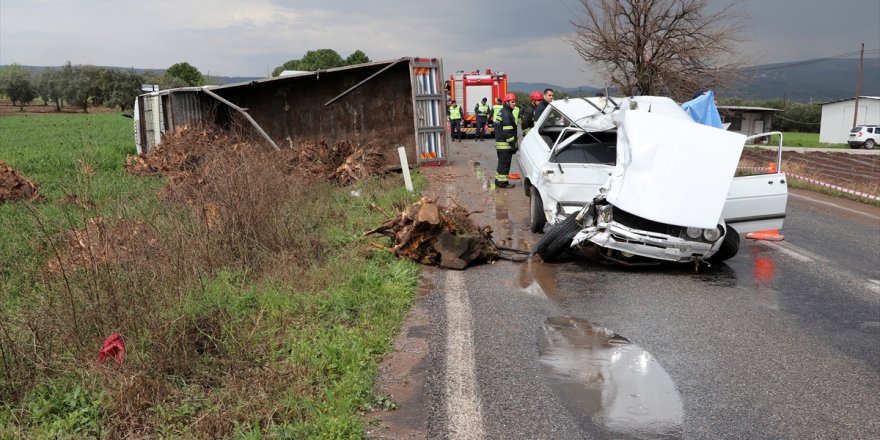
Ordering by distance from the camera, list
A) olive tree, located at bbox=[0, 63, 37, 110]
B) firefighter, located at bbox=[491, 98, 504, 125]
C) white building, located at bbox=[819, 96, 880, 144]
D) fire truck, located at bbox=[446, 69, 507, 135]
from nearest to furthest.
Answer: firefighter, located at bbox=[491, 98, 504, 125] → fire truck, located at bbox=[446, 69, 507, 135] → white building, located at bbox=[819, 96, 880, 144] → olive tree, located at bbox=[0, 63, 37, 110]

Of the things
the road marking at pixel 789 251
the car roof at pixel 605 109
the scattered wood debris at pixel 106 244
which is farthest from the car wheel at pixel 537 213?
the scattered wood debris at pixel 106 244

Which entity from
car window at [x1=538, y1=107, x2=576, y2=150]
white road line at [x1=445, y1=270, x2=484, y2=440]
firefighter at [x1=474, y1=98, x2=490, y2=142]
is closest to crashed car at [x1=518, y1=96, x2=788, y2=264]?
car window at [x1=538, y1=107, x2=576, y2=150]

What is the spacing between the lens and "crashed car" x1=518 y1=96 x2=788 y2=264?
21.9 ft

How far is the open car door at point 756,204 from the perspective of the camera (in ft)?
24.2

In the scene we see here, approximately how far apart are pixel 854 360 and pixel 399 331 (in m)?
3.29

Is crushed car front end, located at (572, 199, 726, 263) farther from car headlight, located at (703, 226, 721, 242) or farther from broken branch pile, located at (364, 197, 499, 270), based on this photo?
broken branch pile, located at (364, 197, 499, 270)

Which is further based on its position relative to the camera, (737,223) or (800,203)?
(800,203)

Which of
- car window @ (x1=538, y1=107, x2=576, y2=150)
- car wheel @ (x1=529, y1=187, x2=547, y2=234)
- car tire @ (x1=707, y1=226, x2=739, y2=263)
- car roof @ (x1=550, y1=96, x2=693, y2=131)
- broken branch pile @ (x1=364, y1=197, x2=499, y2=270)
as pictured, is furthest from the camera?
car window @ (x1=538, y1=107, x2=576, y2=150)

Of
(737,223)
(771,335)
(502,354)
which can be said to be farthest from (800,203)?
(502,354)

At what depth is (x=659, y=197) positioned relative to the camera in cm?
669

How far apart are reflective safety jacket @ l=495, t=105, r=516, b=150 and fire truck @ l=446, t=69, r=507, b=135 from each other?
16.7 meters

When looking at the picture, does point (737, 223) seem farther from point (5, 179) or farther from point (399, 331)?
point (5, 179)

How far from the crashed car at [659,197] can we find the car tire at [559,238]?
1 centimetres

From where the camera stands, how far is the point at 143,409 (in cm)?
387
